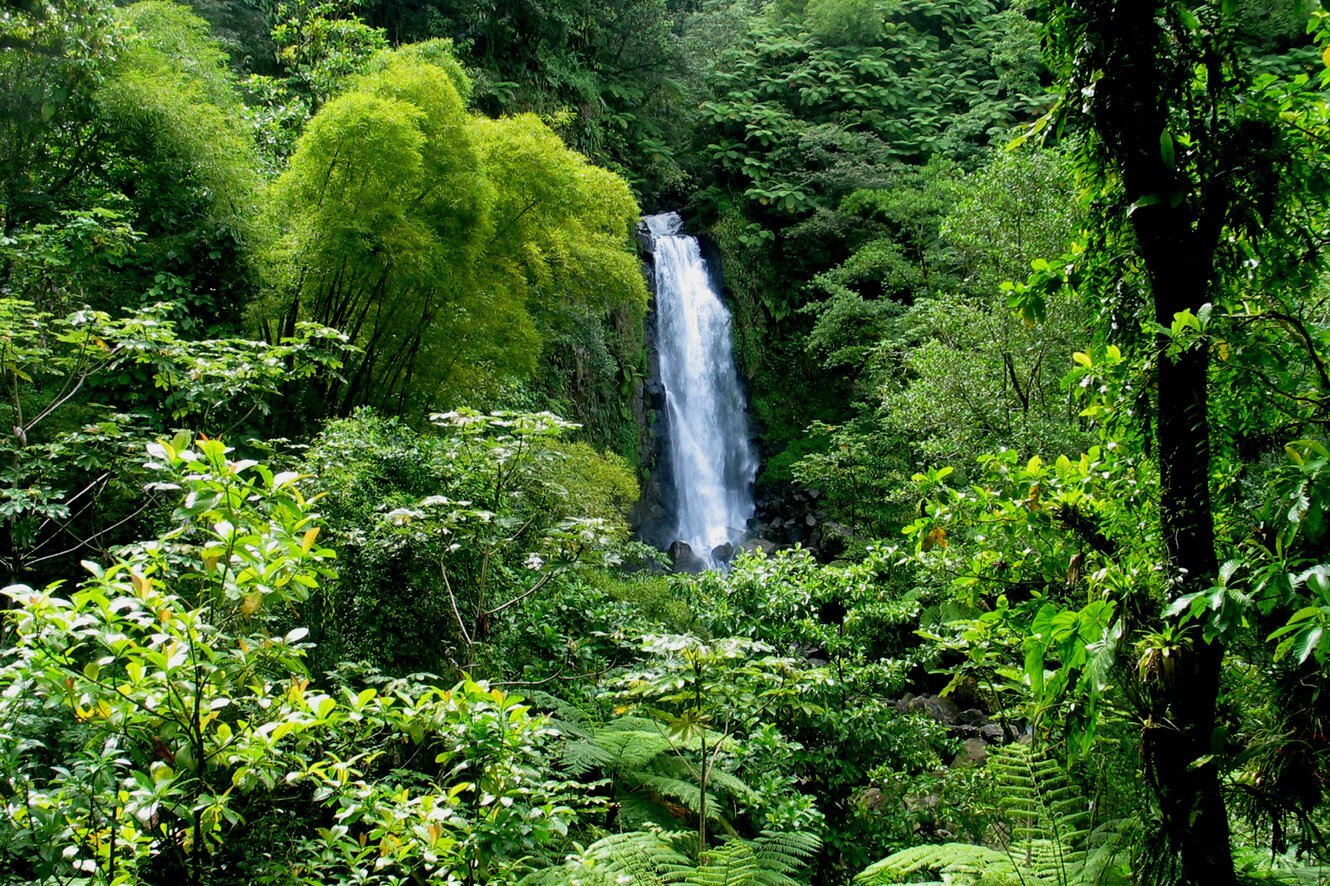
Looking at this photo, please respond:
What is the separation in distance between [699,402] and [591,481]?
331 inches

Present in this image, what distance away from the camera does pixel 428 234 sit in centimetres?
680

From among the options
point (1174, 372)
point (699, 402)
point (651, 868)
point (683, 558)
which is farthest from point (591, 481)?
point (699, 402)

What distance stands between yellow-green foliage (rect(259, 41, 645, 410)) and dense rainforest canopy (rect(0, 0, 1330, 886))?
0.15 ft

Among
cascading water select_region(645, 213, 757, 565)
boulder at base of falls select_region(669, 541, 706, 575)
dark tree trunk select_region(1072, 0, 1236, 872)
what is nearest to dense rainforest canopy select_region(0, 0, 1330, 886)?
dark tree trunk select_region(1072, 0, 1236, 872)

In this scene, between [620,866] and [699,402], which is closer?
[620,866]

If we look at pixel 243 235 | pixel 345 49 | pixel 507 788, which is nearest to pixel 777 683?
pixel 507 788

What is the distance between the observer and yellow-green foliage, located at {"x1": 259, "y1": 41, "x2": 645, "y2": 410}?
6.38 m

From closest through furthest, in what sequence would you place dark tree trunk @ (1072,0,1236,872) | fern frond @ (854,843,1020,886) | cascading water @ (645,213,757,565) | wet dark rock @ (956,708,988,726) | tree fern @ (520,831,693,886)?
dark tree trunk @ (1072,0,1236,872) < tree fern @ (520,831,693,886) < fern frond @ (854,843,1020,886) < wet dark rock @ (956,708,988,726) < cascading water @ (645,213,757,565)

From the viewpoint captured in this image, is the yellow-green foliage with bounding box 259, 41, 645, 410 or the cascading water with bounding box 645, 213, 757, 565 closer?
the yellow-green foliage with bounding box 259, 41, 645, 410

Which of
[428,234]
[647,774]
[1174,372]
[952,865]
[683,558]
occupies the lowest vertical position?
[683,558]

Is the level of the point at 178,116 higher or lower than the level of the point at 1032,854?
higher

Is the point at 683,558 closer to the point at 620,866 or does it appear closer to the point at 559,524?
the point at 559,524

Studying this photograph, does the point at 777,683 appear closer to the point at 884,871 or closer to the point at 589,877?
the point at 884,871

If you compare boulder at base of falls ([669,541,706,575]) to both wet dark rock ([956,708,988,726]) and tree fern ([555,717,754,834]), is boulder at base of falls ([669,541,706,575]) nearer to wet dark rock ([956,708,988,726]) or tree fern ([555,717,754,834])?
wet dark rock ([956,708,988,726])
